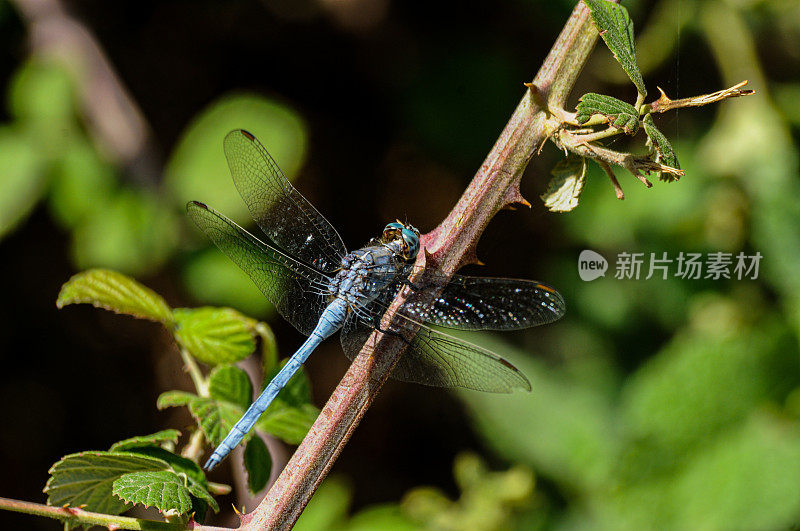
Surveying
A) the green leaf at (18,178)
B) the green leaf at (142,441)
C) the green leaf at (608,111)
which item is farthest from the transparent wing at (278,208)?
the green leaf at (18,178)

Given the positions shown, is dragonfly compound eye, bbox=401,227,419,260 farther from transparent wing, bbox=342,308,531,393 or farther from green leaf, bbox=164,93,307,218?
green leaf, bbox=164,93,307,218

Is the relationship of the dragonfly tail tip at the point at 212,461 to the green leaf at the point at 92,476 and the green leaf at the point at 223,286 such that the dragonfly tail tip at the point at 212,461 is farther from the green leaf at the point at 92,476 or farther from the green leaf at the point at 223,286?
the green leaf at the point at 223,286

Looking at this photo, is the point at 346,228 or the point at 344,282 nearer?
the point at 344,282

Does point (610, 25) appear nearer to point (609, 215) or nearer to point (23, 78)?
point (609, 215)

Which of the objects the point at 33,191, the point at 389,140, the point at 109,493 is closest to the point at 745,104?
the point at 389,140

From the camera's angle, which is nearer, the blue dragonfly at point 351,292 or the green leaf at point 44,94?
the blue dragonfly at point 351,292

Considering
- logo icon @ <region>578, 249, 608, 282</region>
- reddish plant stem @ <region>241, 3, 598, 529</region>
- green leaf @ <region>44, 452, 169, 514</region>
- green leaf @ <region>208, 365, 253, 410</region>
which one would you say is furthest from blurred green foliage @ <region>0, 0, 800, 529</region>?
reddish plant stem @ <region>241, 3, 598, 529</region>
